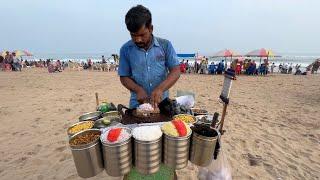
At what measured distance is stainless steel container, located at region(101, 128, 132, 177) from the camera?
5.64 feet

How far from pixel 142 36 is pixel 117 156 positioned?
1042 millimetres

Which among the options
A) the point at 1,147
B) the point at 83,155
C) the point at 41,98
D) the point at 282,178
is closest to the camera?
the point at 83,155

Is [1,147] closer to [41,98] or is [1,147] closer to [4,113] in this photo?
[4,113]

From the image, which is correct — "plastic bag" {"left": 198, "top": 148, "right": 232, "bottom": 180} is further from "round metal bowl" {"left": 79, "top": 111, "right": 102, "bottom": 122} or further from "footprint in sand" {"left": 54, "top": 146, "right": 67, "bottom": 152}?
"footprint in sand" {"left": 54, "top": 146, "right": 67, "bottom": 152}

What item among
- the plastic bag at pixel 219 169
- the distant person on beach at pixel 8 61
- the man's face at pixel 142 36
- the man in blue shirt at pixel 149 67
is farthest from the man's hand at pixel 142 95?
the distant person on beach at pixel 8 61

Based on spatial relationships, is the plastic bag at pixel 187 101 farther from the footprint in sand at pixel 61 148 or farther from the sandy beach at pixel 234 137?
the footprint in sand at pixel 61 148

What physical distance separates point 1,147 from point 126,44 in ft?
13.4

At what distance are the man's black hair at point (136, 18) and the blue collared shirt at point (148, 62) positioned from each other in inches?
12.9

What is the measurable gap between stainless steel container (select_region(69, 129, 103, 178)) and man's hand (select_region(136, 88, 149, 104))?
0.70 metres

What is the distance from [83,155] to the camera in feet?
5.71

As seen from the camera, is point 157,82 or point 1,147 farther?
point 1,147

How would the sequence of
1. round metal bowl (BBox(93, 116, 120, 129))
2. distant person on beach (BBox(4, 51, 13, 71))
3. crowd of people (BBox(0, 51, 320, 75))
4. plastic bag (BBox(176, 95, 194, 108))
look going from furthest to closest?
1. distant person on beach (BBox(4, 51, 13, 71))
2. crowd of people (BBox(0, 51, 320, 75))
3. plastic bag (BBox(176, 95, 194, 108))
4. round metal bowl (BBox(93, 116, 120, 129))

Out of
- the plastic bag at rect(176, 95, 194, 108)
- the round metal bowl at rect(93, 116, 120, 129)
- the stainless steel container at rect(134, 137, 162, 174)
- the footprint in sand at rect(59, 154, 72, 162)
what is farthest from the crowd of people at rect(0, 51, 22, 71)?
the stainless steel container at rect(134, 137, 162, 174)

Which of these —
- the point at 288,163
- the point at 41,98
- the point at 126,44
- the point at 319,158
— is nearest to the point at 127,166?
the point at 126,44
